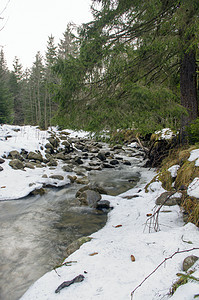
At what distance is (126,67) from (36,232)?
4.91m

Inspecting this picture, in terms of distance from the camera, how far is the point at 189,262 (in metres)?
2.06

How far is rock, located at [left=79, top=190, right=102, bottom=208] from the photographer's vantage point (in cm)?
579

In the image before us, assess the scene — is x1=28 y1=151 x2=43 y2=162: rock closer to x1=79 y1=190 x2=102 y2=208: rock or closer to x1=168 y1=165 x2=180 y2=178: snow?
x1=79 y1=190 x2=102 y2=208: rock

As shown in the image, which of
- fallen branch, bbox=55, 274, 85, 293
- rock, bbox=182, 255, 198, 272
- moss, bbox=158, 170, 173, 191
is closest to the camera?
rock, bbox=182, 255, 198, 272

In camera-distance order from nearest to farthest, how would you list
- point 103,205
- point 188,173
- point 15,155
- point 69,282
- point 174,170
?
point 69,282
point 188,173
point 174,170
point 103,205
point 15,155

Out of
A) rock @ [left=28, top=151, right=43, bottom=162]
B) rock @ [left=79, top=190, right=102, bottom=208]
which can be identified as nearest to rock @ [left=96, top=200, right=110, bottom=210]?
rock @ [left=79, top=190, right=102, bottom=208]

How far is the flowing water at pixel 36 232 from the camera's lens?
3.16 meters

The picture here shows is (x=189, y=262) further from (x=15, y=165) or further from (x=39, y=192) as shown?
(x=15, y=165)

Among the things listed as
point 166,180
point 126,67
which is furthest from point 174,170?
point 126,67

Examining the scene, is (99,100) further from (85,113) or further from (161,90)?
(161,90)

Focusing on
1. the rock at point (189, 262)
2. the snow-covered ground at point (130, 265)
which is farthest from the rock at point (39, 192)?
the rock at point (189, 262)

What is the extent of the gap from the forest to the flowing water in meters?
2.52

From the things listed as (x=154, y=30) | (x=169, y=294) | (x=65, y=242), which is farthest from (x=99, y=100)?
(x=169, y=294)

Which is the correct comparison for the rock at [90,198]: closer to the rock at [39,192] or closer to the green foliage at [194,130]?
the rock at [39,192]
